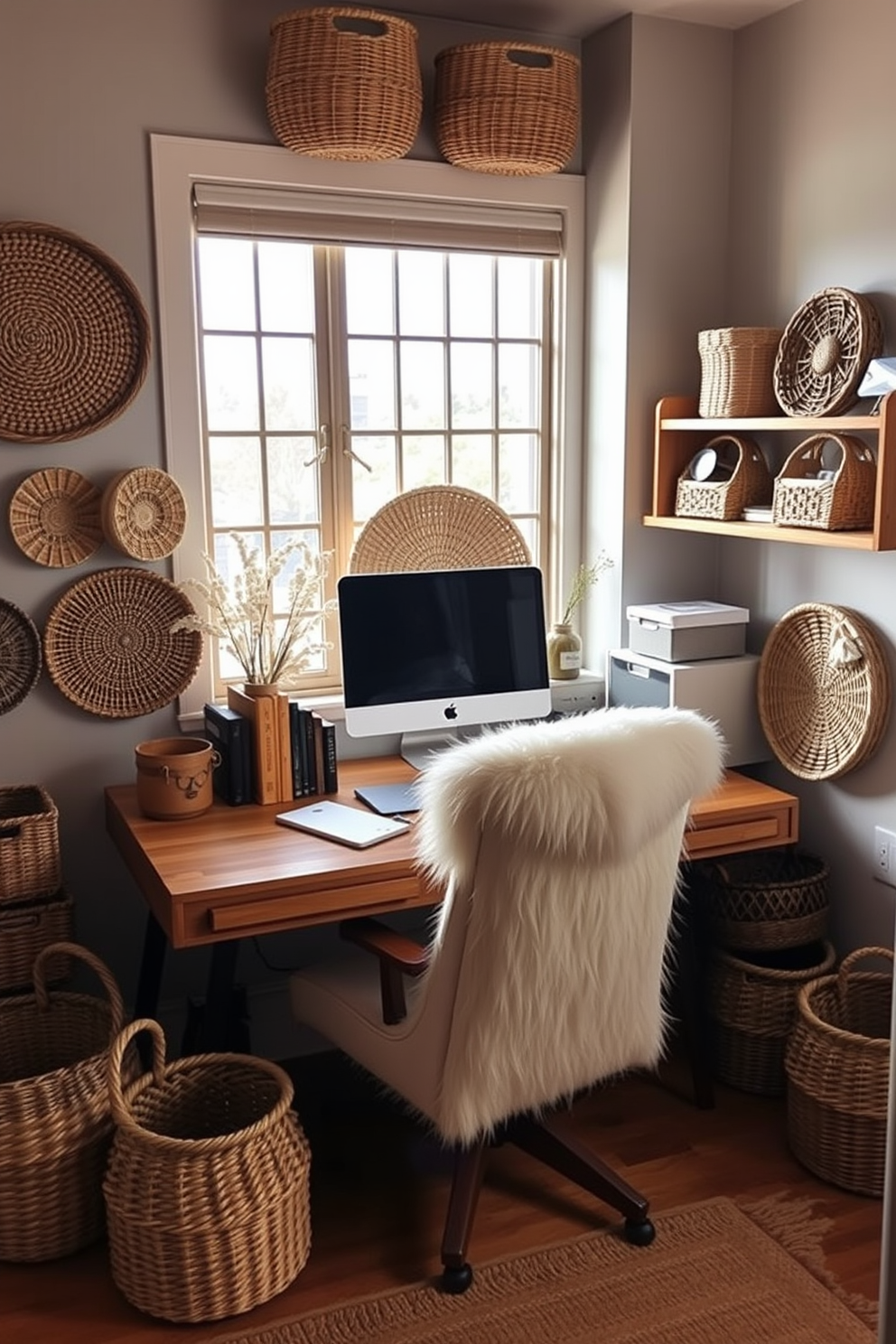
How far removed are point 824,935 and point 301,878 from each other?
1.34m

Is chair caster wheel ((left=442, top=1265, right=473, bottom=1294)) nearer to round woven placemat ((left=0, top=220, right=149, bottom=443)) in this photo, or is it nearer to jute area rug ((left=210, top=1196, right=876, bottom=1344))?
jute area rug ((left=210, top=1196, right=876, bottom=1344))

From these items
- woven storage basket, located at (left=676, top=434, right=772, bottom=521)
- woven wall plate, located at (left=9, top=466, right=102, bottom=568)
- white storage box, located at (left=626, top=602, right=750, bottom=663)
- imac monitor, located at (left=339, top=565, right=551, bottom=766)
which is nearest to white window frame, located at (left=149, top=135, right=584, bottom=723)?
woven wall plate, located at (left=9, top=466, right=102, bottom=568)

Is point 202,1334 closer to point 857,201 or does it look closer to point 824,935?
point 824,935

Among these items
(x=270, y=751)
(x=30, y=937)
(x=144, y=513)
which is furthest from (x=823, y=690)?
(x=30, y=937)

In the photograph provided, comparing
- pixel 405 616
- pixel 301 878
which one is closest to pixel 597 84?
pixel 405 616

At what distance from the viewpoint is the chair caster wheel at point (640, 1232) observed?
2.26m

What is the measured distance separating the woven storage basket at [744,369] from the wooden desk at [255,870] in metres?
0.86

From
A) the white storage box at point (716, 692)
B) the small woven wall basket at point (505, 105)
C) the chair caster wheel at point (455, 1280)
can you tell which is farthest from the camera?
the white storage box at point (716, 692)

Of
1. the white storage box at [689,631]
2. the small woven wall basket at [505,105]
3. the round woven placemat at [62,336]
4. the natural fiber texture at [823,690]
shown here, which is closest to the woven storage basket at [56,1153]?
the round woven placemat at [62,336]

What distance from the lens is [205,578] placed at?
2799 millimetres

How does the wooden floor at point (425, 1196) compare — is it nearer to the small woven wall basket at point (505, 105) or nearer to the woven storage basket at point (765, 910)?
the woven storage basket at point (765, 910)

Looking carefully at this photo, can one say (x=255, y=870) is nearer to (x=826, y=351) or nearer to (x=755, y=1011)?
(x=755, y=1011)

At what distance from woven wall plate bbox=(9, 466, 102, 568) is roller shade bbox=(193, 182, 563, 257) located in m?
0.62

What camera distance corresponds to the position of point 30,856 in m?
2.42
